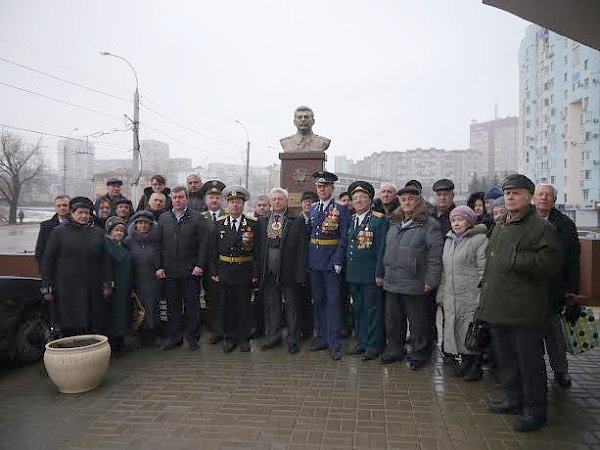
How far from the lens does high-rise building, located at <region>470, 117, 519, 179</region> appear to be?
88.6 meters

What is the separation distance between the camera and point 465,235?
4766mm

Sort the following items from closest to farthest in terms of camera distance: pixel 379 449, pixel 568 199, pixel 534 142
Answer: pixel 379 449 → pixel 568 199 → pixel 534 142

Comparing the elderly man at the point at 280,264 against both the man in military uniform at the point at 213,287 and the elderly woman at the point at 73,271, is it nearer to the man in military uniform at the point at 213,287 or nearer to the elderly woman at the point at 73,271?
the man in military uniform at the point at 213,287

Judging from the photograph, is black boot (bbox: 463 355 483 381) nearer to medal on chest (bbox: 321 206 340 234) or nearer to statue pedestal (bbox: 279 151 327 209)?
medal on chest (bbox: 321 206 340 234)

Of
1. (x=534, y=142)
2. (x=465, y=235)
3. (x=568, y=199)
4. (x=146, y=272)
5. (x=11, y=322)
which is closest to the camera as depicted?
(x=465, y=235)

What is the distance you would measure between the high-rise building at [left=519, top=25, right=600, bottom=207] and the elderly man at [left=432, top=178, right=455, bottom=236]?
1535 inches

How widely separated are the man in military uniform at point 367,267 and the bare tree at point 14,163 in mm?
36938

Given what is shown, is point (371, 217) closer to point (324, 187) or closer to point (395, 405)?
point (324, 187)

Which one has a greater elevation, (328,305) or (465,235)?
(465,235)

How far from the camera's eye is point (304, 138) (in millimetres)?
8844

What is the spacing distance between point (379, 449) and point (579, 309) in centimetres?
226

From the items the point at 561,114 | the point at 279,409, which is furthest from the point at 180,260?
the point at 561,114

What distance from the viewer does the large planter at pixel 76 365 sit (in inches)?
173

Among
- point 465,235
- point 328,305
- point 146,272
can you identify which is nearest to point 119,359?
point 146,272
